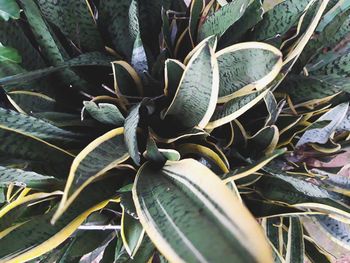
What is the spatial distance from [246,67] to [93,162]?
0.55 feet

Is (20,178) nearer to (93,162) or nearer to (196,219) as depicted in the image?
(93,162)

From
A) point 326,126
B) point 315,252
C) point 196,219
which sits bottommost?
point 315,252

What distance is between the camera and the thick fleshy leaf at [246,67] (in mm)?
417

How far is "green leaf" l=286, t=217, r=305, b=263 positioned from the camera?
1.78 ft

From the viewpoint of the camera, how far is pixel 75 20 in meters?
0.49

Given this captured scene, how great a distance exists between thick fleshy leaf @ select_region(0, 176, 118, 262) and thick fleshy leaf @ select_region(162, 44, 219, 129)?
112 mm

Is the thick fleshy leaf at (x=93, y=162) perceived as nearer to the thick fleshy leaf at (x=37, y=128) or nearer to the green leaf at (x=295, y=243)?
the thick fleshy leaf at (x=37, y=128)

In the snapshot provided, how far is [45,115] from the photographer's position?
1.57 ft

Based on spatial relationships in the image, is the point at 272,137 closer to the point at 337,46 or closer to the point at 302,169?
the point at 302,169

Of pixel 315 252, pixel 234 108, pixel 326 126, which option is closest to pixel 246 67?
pixel 234 108

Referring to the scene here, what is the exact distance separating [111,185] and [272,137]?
0.17m

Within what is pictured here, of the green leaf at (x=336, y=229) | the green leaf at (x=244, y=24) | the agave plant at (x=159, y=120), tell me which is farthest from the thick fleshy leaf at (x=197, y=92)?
the green leaf at (x=336, y=229)

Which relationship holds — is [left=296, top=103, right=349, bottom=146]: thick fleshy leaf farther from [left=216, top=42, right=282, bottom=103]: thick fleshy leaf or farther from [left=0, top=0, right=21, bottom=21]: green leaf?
[left=0, top=0, right=21, bottom=21]: green leaf

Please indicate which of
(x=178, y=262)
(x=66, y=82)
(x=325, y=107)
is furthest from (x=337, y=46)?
(x=178, y=262)
